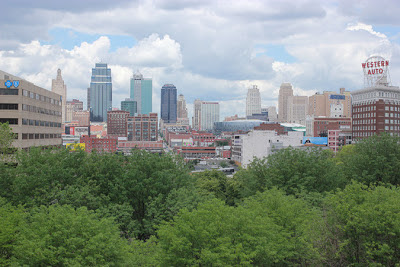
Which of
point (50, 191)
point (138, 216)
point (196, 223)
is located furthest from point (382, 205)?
point (50, 191)

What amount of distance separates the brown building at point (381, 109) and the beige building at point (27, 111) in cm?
11673

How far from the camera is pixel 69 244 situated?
2505 cm

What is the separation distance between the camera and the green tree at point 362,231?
28292 mm

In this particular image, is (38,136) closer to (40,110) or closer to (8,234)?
(40,110)

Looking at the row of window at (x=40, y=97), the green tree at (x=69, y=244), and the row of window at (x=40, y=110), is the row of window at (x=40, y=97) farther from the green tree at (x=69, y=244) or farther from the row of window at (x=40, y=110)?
the green tree at (x=69, y=244)

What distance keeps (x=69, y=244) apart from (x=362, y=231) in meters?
20.5

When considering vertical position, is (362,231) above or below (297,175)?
below

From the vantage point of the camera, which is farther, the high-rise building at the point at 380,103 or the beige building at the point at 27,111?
the high-rise building at the point at 380,103

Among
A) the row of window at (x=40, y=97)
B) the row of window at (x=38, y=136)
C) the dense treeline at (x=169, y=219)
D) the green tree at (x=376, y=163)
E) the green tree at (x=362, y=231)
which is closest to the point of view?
the dense treeline at (x=169, y=219)

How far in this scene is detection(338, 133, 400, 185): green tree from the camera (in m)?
52.7

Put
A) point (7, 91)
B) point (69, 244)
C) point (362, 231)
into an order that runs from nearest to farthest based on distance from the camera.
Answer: point (69, 244)
point (362, 231)
point (7, 91)

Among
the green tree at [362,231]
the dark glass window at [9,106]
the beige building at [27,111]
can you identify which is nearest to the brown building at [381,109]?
the beige building at [27,111]

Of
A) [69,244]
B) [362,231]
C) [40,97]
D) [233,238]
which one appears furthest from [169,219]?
[40,97]

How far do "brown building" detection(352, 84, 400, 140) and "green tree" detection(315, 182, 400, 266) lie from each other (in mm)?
131902
